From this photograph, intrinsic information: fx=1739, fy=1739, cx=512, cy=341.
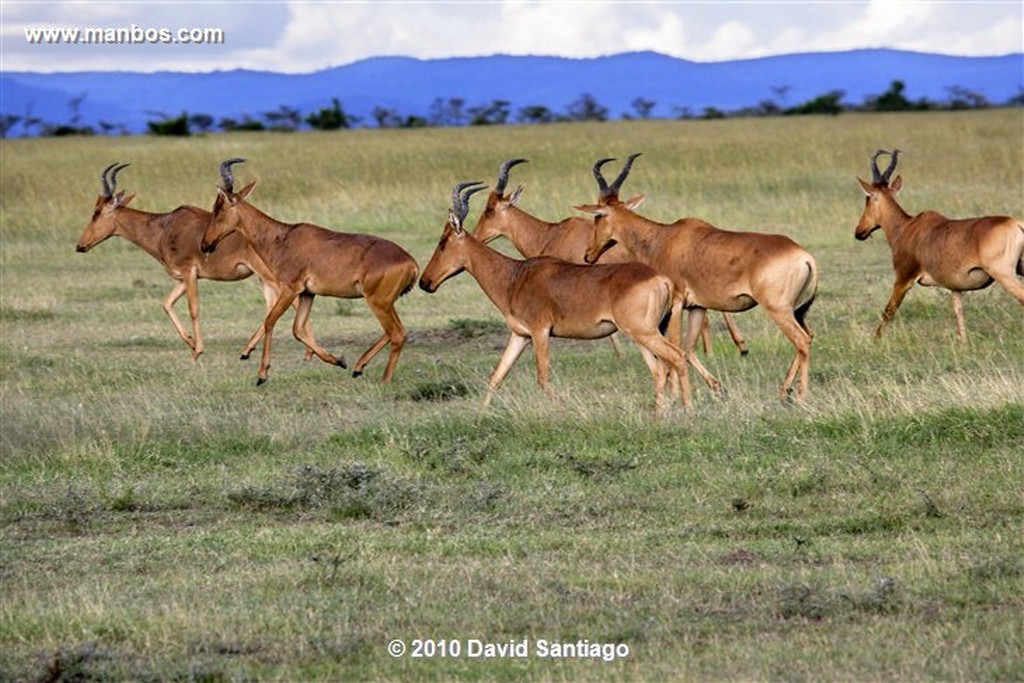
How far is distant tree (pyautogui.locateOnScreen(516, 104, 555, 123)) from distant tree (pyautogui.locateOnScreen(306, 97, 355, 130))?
25.2 ft

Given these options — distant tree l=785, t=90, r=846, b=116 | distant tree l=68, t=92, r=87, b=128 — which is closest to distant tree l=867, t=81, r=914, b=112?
distant tree l=785, t=90, r=846, b=116

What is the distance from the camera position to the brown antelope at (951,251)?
1314cm

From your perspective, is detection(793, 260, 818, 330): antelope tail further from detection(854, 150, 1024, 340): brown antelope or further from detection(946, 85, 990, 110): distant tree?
detection(946, 85, 990, 110): distant tree

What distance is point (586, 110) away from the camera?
224 feet

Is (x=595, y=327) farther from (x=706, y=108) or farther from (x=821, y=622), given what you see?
(x=706, y=108)

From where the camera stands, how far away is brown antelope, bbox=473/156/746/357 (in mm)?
13273

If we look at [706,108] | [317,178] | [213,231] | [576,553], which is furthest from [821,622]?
[706,108]

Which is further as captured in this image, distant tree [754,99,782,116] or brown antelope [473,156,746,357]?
distant tree [754,99,782,116]

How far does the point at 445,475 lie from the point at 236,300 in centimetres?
963

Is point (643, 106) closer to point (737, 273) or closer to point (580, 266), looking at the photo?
point (737, 273)

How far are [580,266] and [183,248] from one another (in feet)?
17.7

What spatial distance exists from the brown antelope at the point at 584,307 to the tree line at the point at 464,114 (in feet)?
143

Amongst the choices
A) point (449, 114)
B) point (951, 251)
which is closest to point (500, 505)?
point (951, 251)

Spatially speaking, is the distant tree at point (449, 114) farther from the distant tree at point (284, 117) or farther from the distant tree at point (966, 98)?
the distant tree at point (966, 98)
